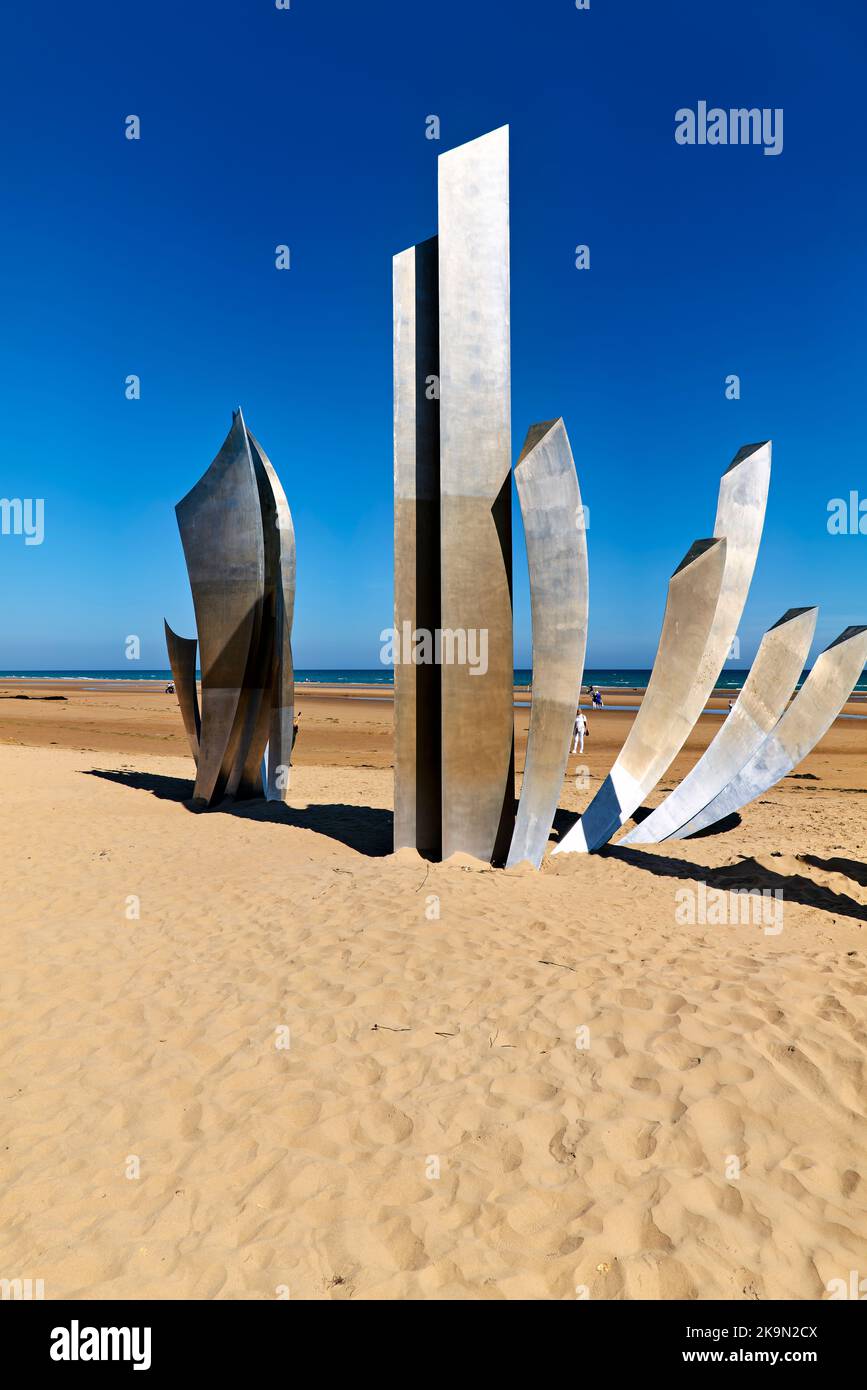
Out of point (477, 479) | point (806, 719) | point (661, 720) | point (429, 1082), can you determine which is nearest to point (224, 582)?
point (477, 479)

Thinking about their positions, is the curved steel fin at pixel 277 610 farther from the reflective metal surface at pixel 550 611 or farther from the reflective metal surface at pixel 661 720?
the reflective metal surface at pixel 661 720

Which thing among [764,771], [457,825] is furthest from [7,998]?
[764,771]

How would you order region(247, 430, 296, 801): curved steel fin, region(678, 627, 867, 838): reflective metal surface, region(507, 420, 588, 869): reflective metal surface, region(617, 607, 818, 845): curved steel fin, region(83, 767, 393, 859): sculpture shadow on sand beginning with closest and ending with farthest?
1. region(507, 420, 588, 869): reflective metal surface
2. region(678, 627, 867, 838): reflective metal surface
3. region(617, 607, 818, 845): curved steel fin
4. region(83, 767, 393, 859): sculpture shadow on sand
5. region(247, 430, 296, 801): curved steel fin

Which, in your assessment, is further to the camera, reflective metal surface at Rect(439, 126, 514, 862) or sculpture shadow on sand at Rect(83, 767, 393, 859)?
sculpture shadow on sand at Rect(83, 767, 393, 859)

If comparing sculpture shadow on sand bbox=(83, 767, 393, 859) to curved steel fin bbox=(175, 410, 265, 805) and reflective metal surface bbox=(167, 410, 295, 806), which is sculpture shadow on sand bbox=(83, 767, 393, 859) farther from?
curved steel fin bbox=(175, 410, 265, 805)

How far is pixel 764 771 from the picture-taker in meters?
8.14

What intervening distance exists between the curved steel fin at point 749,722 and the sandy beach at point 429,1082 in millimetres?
1343

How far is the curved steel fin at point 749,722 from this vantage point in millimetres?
8328

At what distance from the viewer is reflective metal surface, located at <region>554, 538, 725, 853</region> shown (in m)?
7.58

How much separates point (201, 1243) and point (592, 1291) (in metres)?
1.43

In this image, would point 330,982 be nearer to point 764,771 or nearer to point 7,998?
point 7,998

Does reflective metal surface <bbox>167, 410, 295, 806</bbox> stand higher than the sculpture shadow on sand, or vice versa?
reflective metal surface <bbox>167, 410, 295, 806</bbox>

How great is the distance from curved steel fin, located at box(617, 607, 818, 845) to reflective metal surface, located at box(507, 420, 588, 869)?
1735 mm

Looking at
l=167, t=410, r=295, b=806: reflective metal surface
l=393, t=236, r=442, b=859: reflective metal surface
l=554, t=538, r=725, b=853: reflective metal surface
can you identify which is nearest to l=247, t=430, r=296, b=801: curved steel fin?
l=167, t=410, r=295, b=806: reflective metal surface
